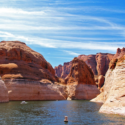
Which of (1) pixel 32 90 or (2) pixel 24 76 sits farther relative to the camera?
(2) pixel 24 76

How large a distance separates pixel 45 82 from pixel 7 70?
15.4 m

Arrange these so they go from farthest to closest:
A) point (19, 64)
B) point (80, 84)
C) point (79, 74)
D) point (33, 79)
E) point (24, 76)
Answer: point (79, 74), point (80, 84), point (19, 64), point (33, 79), point (24, 76)

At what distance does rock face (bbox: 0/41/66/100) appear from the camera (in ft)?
246

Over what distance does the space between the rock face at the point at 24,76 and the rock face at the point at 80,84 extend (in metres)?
4.48

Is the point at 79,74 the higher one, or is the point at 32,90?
the point at 79,74

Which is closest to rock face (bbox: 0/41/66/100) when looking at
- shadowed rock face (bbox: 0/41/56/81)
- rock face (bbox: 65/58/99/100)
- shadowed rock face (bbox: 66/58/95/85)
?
shadowed rock face (bbox: 0/41/56/81)

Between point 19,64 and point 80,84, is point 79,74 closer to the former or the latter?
point 80,84

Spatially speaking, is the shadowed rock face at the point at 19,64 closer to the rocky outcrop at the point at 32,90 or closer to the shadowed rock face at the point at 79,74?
the rocky outcrop at the point at 32,90

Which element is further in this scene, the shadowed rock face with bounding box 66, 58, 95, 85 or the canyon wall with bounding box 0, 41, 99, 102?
the shadowed rock face with bounding box 66, 58, 95, 85

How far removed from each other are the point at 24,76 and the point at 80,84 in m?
27.4

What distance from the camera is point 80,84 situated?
310ft

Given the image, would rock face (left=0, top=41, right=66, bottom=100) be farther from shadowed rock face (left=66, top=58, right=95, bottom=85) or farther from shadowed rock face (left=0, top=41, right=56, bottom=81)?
shadowed rock face (left=66, top=58, right=95, bottom=85)

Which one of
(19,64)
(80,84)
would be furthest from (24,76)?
(80,84)

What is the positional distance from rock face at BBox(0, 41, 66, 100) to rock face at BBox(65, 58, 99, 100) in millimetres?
4477
